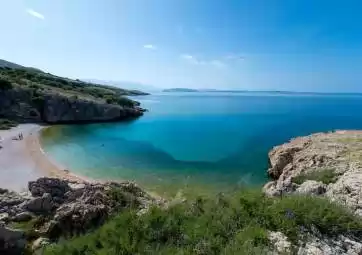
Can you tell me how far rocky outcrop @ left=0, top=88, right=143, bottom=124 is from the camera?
7319 centimetres

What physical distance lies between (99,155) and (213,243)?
3851 cm

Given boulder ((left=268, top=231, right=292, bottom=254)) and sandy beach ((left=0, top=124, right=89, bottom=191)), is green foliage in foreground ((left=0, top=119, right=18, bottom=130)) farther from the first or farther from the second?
boulder ((left=268, top=231, right=292, bottom=254))

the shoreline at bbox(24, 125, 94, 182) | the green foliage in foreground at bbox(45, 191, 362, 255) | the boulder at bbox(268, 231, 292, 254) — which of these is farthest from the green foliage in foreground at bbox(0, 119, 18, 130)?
the boulder at bbox(268, 231, 292, 254)

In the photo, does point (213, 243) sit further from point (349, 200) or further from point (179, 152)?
point (179, 152)

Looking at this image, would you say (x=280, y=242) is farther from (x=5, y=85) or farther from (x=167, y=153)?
(x=5, y=85)

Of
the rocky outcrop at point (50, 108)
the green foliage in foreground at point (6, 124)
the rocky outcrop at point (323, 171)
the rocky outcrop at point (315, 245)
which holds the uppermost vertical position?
the rocky outcrop at point (315, 245)

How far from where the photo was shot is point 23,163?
117ft

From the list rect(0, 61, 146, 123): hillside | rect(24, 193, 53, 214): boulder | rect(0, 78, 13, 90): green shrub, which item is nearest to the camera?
rect(24, 193, 53, 214): boulder

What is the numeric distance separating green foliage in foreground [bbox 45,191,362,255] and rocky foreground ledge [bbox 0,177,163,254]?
14.1ft

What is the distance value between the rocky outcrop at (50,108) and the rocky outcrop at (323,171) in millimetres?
58829

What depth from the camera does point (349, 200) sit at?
35.8ft

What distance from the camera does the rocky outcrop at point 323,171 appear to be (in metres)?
11.8

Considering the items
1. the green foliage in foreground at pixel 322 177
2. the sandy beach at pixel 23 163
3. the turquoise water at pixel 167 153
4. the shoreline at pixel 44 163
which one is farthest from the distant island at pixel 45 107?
the green foliage in foreground at pixel 322 177

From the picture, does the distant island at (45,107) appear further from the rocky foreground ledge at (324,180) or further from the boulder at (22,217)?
the rocky foreground ledge at (324,180)
